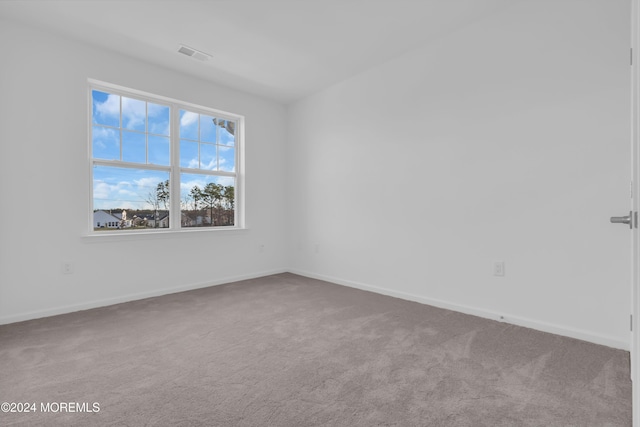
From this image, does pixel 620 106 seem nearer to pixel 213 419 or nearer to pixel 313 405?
pixel 313 405

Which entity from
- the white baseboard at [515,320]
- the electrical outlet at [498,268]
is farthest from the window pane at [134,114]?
the electrical outlet at [498,268]

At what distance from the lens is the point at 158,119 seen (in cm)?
371

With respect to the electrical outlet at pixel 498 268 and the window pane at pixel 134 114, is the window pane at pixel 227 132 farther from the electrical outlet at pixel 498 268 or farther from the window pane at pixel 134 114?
the electrical outlet at pixel 498 268

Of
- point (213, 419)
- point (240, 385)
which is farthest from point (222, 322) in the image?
point (213, 419)

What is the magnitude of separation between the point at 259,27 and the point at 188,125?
172cm

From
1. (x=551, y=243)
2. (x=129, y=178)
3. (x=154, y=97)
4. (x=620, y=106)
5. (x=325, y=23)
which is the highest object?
(x=325, y=23)

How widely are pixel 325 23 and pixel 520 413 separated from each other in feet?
10.1

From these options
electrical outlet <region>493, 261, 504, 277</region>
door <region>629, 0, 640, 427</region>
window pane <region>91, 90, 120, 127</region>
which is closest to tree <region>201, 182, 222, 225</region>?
window pane <region>91, 90, 120, 127</region>

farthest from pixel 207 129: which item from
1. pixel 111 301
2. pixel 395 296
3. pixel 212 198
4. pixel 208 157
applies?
pixel 395 296

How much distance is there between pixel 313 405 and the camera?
1546 mm

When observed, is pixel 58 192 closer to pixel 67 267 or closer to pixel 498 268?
pixel 67 267

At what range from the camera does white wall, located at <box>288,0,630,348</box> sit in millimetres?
2189

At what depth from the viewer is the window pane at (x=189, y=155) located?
12.9 ft

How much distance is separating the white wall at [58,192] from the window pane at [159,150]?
20.7 inches
